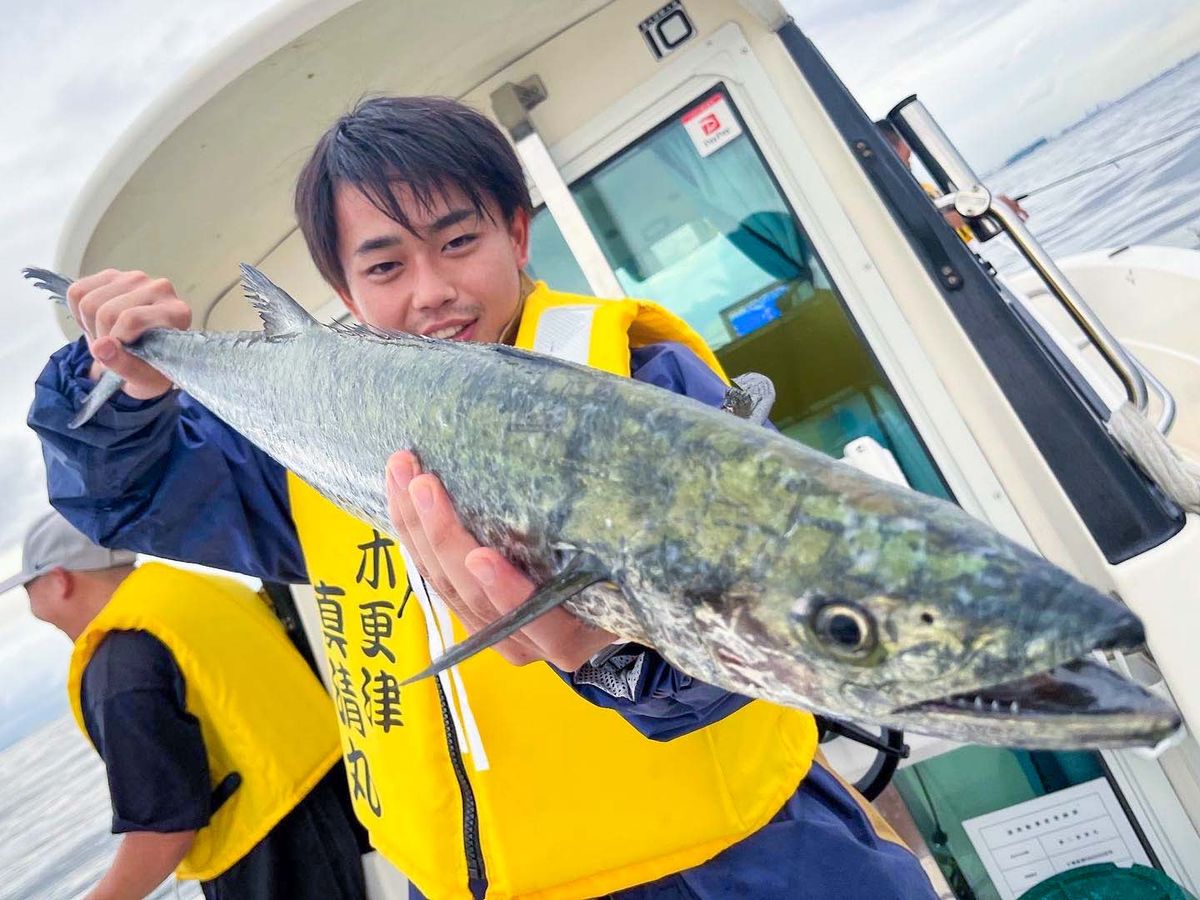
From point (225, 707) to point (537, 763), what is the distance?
201cm

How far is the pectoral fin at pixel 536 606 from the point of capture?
108 centimetres

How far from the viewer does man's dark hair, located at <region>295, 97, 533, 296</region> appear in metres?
2.02

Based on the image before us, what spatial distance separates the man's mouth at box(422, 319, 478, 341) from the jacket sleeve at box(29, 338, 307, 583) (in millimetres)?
865

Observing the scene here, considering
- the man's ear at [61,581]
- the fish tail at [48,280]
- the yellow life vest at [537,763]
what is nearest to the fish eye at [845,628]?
the yellow life vest at [537,763]

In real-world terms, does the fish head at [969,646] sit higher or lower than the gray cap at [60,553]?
lower

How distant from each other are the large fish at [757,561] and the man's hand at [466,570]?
4 centimetres

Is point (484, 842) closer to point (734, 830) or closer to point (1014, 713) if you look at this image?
point (734, 830)

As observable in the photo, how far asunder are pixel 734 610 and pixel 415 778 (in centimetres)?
146

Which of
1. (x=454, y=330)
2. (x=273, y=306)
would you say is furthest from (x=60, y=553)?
(x=454, y=330)

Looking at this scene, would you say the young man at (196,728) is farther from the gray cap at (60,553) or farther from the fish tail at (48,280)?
the fish tail at (48,280)

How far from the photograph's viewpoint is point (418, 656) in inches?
87.5

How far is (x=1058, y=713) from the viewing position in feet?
2.69

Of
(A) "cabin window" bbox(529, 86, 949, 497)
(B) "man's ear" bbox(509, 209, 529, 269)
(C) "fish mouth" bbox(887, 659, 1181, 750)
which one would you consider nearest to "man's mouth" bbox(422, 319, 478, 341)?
(B) "man's ear" bbox(509, 209, 529, 269)

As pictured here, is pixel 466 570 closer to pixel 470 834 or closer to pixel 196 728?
pixel 470 834
